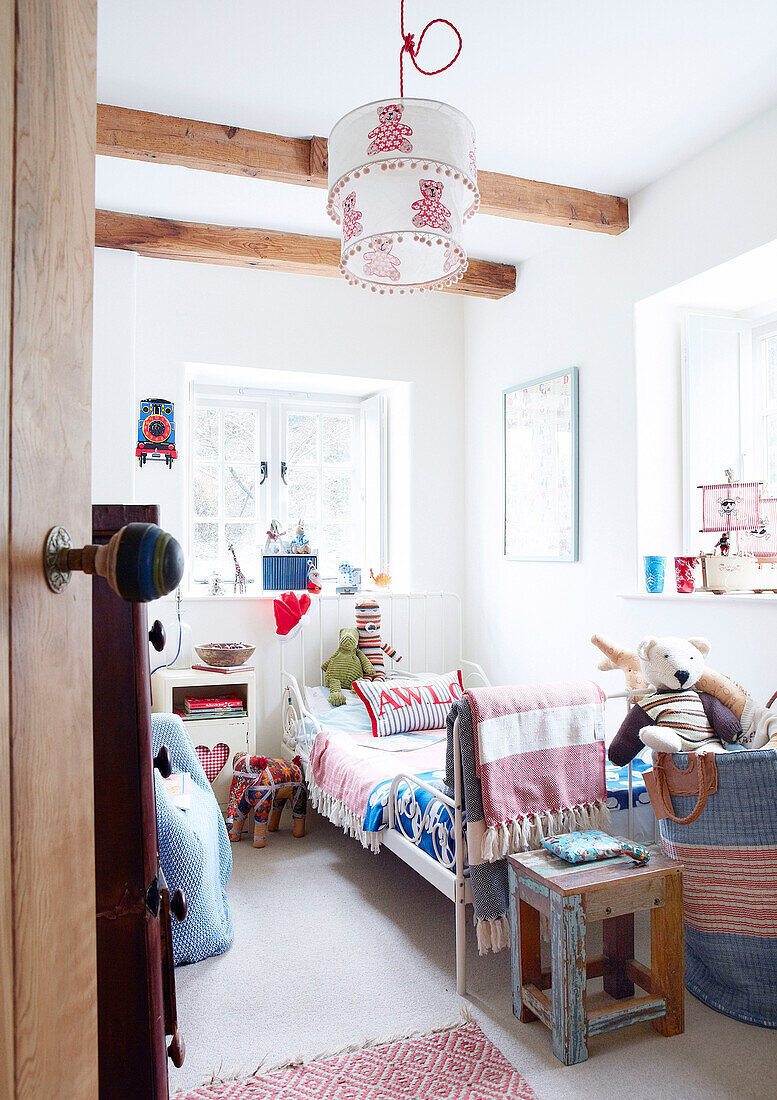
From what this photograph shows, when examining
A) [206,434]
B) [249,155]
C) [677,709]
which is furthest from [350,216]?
[206,434]

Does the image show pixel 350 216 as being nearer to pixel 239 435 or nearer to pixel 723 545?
pixel 723 545

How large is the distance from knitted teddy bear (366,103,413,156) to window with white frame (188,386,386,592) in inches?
103

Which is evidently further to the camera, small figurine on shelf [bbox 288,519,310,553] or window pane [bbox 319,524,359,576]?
window pane [bbox 319,524,359,576]

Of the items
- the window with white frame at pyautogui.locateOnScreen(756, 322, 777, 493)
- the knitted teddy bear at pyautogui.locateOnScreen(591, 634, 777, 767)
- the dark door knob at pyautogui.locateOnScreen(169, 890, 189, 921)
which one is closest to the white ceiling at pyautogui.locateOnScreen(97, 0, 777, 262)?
the window with white frame at pyautogui.locateOnScreen(756, 322, 777, 493)

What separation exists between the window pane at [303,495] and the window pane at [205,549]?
1.50 ft

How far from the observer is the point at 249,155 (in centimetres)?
273

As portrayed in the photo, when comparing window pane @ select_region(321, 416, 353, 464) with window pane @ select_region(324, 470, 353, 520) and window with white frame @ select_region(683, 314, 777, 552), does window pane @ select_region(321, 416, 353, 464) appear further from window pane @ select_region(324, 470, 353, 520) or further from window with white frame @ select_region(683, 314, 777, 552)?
window with white frame @ select_region(683, 314, 777, 552)

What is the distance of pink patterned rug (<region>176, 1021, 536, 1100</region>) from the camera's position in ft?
5.77

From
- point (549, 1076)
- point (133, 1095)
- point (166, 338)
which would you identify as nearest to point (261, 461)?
point (166, 338)

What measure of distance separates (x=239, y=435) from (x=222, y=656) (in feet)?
4.56

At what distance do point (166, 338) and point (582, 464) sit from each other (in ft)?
7.00

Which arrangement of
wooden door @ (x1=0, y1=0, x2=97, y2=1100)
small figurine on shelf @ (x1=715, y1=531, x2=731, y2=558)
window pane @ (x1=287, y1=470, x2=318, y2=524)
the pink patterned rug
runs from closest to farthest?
wooden door @ (x1=0, y1=0, x2=97, y2=1100)
the pink patterned rug
small figurine on shelf @ (x1=715, y1=531, x2=731, y2=558)
window pane @ (x1=287, y1=470, x2=318, y2=524)

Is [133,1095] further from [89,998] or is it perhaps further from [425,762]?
[425,762]

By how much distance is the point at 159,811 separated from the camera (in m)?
2.20
